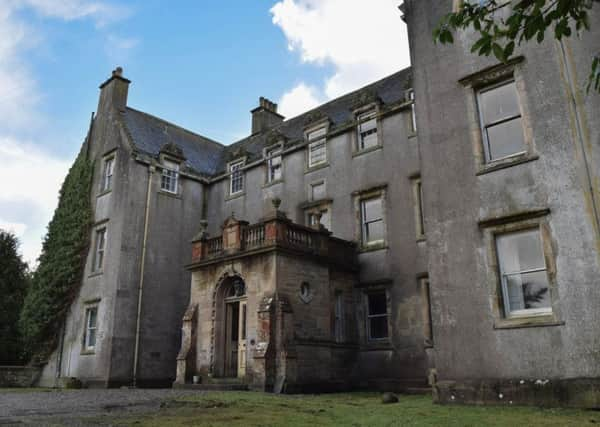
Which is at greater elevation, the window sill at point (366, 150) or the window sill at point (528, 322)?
the window sill at point (366, 150)

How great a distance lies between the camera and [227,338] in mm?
18078

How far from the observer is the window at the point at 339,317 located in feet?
59.6

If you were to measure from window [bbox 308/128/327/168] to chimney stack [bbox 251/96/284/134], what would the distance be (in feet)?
23.5

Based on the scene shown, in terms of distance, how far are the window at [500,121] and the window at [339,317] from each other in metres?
8.88

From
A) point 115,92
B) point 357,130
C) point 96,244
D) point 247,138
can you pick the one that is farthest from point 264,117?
point 96,244

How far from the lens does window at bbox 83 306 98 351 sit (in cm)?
2232

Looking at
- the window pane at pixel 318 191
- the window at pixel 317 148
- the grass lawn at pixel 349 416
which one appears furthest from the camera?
the window at pixel 317 148

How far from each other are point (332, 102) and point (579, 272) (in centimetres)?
1749

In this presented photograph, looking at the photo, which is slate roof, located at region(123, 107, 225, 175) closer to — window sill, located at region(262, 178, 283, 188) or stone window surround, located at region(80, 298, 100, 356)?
window sill, located at region(262, 178, 283, 188)

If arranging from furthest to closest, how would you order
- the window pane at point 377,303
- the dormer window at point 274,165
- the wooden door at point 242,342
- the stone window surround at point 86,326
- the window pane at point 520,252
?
the dormer window at point 274,165
the stone window surround at point 86,326
the window pane at point 377,303
the wooden door at point 242,342
the window pane at point 520,252

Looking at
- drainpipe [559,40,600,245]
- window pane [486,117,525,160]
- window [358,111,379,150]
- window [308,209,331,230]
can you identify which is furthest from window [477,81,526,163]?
window [308,209,331,230]

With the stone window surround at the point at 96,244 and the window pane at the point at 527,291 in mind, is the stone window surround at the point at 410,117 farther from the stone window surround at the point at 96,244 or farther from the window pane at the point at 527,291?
the stone window surround at the point at 96,244

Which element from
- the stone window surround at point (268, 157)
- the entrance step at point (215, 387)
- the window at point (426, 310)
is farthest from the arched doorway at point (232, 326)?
the stone window surround at point (268, 157)

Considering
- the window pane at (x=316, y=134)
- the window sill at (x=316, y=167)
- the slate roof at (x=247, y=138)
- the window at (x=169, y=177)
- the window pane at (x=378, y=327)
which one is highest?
the slate roof at (x=247, y=138)
